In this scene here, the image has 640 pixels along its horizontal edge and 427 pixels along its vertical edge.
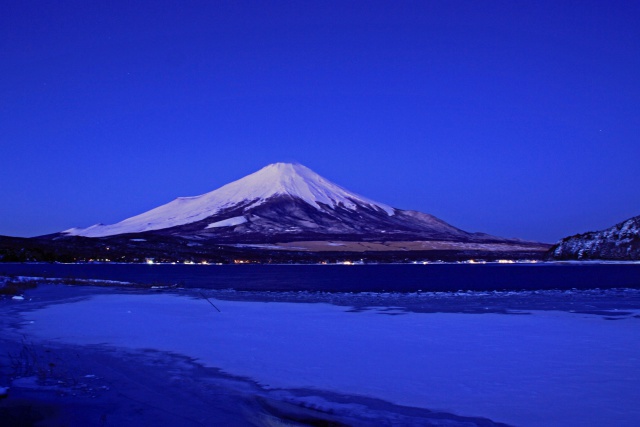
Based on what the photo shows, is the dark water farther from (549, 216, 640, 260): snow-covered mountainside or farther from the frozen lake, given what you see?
(549, 216, 640, 260): snow-covered mountainside

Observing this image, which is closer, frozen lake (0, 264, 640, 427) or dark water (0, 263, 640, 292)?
frozen lake (0, 264, 640, 427)

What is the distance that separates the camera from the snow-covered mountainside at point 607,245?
13060 centimetres

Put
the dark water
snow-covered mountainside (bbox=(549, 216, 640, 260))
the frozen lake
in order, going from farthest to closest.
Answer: snow-covered mountainside (bbox=(549, 216, 640, 260)) < the dark water < the frozen lake

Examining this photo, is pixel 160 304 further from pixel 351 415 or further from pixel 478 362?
pixel 351 415

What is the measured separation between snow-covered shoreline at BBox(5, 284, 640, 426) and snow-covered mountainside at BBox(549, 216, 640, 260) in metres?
124

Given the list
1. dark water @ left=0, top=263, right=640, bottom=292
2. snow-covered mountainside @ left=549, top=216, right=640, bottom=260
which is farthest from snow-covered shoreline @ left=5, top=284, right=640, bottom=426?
snow-covered mountainside @ left=549, top=216, right=640, bottom=260

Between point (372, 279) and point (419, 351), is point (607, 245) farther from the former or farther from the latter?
point (419, 351)

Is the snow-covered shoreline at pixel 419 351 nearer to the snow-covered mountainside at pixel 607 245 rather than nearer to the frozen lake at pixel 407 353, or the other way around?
the frozen lake at pixel 407 353

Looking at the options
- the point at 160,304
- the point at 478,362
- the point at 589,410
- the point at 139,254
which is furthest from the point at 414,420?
the point at 139,254

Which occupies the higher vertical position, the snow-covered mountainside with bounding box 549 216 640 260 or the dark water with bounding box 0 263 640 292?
the snow-covered mountainside with bounding box 549 216 640 260

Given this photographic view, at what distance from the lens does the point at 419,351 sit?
10883 mm

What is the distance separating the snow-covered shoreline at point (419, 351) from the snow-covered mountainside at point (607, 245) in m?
124

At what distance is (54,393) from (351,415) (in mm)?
4113

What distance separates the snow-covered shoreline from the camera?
7.40 m
